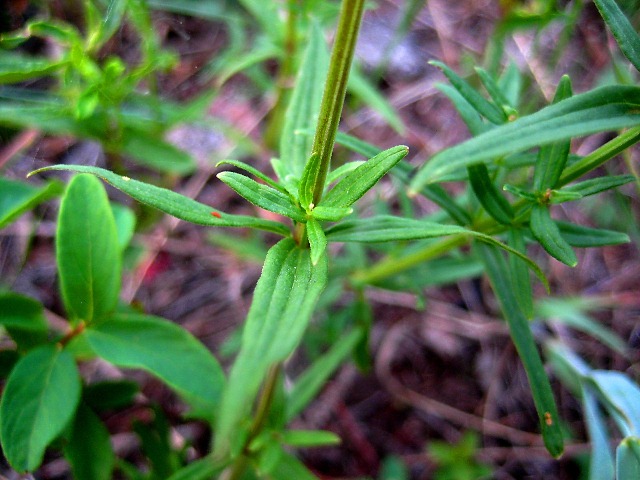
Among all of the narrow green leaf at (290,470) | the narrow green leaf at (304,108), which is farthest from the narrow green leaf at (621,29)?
the narrow green leaf at (290,470)

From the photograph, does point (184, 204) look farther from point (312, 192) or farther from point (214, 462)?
point (214, 462)

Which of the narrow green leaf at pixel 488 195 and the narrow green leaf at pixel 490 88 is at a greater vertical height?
the narrow green leaf at pixel 490 88

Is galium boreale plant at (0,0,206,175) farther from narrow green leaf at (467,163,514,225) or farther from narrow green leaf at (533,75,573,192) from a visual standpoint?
narrow green leaf at (533,75,573,192)

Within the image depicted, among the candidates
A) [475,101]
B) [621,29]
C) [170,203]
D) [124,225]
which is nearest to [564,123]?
[621,29]

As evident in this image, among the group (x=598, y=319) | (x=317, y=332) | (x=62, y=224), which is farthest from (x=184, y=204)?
(x=598, y=319)

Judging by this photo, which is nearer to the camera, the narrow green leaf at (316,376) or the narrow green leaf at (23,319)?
the narrow green leaf at (23,319)

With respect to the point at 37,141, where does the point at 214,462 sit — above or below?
below

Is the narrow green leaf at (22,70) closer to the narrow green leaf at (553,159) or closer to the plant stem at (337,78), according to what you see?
the plant stem at (337,78)

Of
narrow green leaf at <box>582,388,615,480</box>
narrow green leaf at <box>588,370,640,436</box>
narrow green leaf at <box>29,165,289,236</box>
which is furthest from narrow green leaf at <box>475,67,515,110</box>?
narrow green leaf at <box>582,388,615,480</box>
